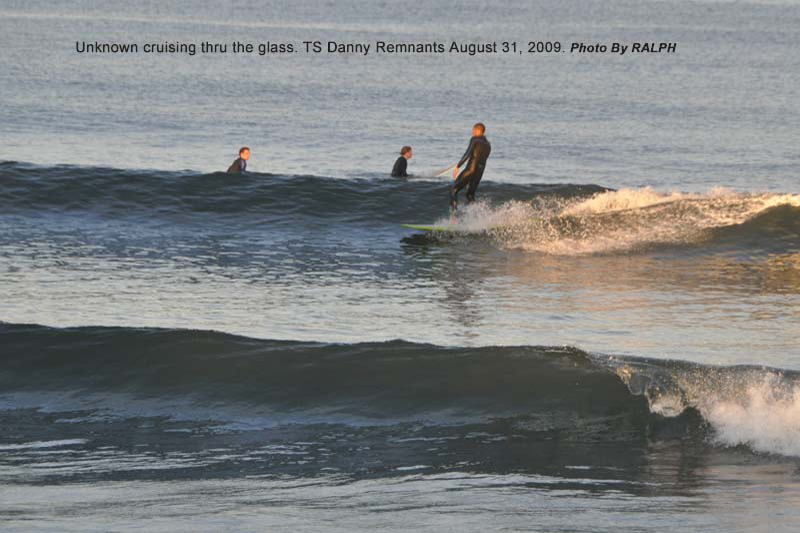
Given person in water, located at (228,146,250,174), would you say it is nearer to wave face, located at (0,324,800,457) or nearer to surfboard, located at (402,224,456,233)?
surfboard, located at (402,224,456,233)

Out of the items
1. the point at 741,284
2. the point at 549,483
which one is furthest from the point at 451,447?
the point at 741,284

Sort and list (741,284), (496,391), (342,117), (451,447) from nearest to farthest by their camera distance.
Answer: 1. (451,447)
2. (496,391)
3. (741,284)
4. (342,117)

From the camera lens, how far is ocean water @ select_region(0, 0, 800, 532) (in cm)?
1002

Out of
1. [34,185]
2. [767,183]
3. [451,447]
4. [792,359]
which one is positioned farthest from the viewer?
[767,183]

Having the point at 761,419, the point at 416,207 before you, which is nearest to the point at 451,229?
the point at 416,207

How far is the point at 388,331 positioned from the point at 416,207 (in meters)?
12.0

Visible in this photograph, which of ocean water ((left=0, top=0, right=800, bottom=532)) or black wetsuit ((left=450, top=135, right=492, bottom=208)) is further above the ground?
black wetsuit ((left=450, top=135, right=492, bottom=208))

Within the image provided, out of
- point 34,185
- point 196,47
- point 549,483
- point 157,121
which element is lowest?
point 549,483

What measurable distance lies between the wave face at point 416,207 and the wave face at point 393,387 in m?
9.42

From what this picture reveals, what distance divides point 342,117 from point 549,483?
38843 mm

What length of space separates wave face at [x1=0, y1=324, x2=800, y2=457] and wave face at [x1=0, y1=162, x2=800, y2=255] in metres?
9.42

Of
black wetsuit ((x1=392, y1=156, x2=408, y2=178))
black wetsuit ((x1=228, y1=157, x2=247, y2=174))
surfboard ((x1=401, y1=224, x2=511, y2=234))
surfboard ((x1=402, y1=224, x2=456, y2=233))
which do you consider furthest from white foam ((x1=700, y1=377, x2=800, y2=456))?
black wetsuit ((x1=228, y1=157, x2=247, y2=174))

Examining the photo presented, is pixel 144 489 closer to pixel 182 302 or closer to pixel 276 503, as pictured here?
pixel 276 503

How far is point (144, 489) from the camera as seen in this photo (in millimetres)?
9930
